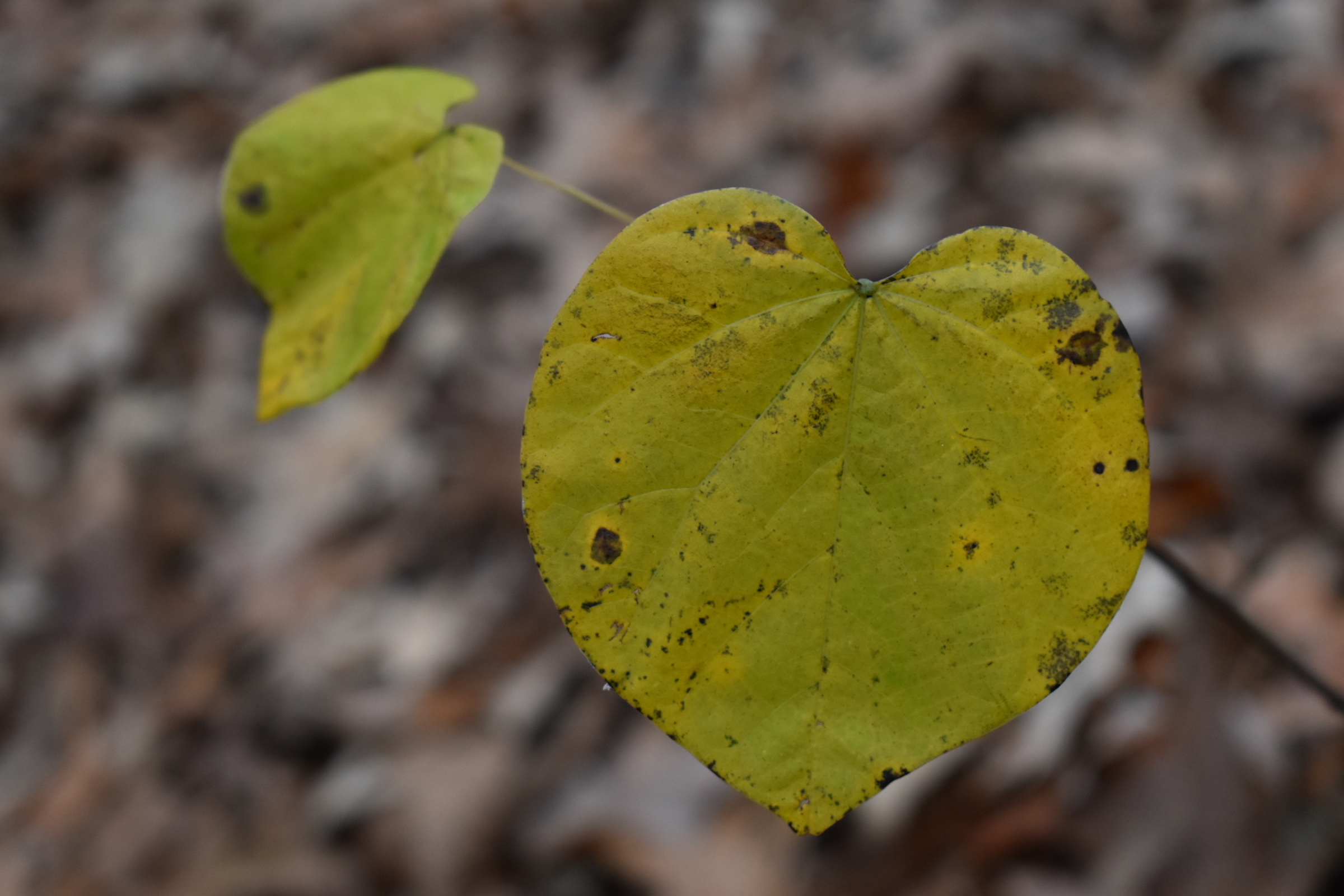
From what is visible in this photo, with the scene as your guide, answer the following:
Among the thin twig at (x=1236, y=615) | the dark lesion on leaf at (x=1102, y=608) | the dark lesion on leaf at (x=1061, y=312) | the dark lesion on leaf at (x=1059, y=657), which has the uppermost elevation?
the dark lesion on leaf at (x=1061, y=312)

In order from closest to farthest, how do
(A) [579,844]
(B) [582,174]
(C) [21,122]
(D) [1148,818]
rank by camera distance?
(D) [1148,818] < (A) [579,844] < (B) [582,174] < (C) [21,122]

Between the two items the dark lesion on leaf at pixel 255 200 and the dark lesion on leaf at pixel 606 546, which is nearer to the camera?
the dark lesion on leaf at pixel 606 546

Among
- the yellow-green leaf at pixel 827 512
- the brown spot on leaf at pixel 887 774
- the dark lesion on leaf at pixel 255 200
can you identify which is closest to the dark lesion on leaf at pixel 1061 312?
the yellow-green leaf at pixel 827 512

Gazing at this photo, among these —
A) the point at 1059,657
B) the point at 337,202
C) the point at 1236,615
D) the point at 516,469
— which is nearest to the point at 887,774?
the point at 1059,657

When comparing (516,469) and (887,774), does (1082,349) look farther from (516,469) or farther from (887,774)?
(516,469)

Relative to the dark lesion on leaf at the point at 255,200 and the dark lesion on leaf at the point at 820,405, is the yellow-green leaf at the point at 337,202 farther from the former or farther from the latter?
the dark lesion on leaf at the point at 820,405

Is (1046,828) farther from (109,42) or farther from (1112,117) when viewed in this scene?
(109,42)

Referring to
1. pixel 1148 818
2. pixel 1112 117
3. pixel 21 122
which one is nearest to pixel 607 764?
pixel 1148 818

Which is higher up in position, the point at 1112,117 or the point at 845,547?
the point at 845,547
